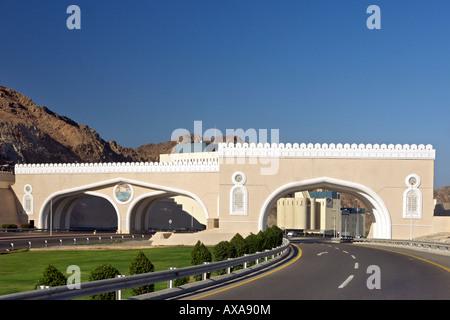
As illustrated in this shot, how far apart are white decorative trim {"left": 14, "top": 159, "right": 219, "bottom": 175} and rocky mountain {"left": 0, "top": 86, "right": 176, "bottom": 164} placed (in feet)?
201

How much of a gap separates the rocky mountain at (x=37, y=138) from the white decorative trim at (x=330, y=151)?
8593 cm

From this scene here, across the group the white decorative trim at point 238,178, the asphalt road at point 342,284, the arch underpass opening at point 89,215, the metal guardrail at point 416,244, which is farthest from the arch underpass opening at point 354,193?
the asphalt road at point 342,284

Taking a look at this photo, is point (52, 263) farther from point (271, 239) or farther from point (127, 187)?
point (127, 187)

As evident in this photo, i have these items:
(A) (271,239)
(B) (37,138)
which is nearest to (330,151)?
(A) (271,239)

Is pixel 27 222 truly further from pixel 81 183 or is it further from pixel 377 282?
pixel 377 282

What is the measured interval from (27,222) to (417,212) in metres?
43.5

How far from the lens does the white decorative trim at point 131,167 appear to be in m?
63.1

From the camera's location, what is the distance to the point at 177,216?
9294 cm

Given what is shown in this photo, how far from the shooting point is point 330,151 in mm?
52531

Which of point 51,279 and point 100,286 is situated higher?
point 100,286

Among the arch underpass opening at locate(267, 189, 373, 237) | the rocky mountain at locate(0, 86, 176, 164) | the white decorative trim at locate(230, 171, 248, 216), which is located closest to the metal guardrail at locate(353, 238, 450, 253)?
the white decorative trim at locate(230, 171, 248, 216)

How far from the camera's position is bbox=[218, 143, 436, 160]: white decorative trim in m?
52.0

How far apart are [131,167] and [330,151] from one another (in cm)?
2318

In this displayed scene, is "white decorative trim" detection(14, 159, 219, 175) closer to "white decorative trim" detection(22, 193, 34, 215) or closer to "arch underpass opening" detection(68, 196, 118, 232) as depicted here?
"white decorative trim" detection(22, 193, 34, 215)
